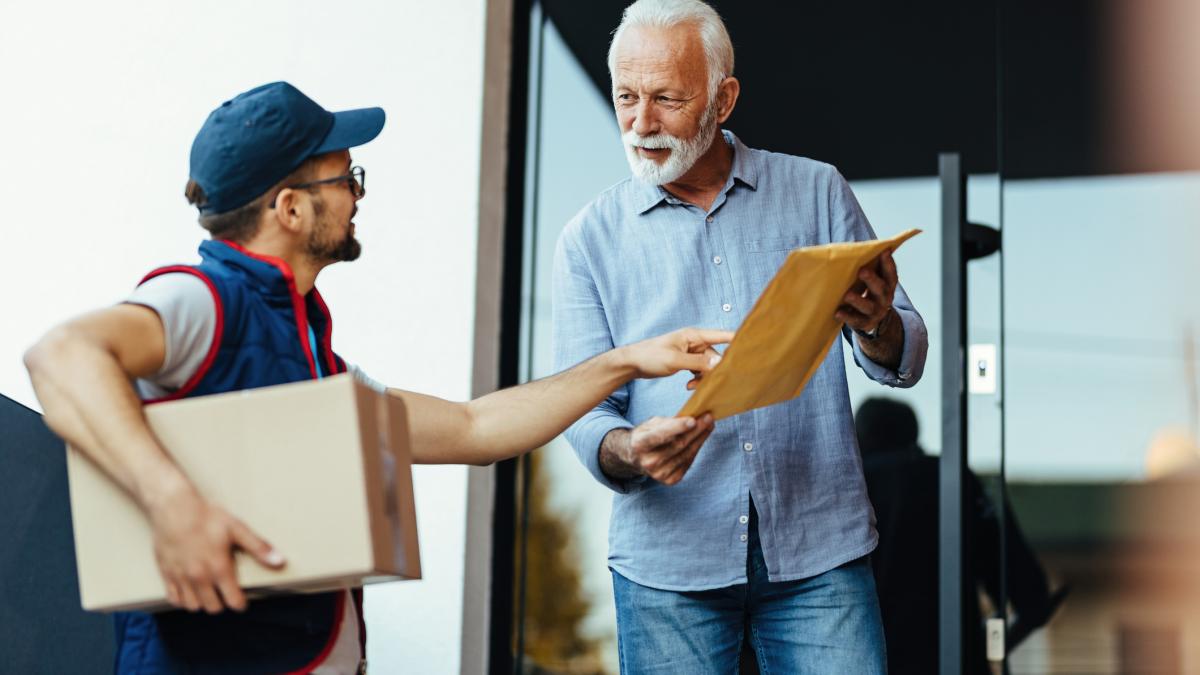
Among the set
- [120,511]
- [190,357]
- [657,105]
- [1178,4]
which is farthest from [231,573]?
[1178,4]

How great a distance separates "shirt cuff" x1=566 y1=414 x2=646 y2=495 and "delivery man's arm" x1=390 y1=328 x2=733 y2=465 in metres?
0.16

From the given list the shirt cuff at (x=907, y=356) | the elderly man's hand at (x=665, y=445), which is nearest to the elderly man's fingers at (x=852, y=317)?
the shirt cuff at (x=907, y=356)

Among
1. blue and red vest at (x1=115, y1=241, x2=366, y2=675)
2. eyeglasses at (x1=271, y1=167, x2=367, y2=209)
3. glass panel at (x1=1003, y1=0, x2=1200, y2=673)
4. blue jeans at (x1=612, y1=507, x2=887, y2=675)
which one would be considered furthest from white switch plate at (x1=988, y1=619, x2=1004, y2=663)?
eyeglasses at (x1=271, y1=167, x2=367, y2=209)

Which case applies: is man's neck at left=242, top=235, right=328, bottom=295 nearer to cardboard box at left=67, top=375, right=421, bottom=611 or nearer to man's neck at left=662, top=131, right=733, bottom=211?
cardboard box at left=67, top=375, right=421, bottom=611

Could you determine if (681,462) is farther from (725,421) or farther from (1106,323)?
(1106,323)

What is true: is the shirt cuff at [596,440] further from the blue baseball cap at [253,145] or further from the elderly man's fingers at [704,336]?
the blue baseball cap at [253,145]

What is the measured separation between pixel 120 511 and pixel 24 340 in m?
2.15

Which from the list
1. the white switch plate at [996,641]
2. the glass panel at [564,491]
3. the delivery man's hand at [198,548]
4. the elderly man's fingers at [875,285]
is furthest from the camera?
the glass panel at [564,491]

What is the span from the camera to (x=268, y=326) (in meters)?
1.75

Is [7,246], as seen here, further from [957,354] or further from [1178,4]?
[1178,4]

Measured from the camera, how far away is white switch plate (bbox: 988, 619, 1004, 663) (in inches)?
119

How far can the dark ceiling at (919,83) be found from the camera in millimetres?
3227

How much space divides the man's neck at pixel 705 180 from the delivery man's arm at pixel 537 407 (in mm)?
442

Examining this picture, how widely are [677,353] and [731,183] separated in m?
0.51
